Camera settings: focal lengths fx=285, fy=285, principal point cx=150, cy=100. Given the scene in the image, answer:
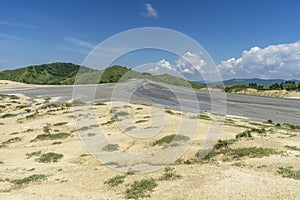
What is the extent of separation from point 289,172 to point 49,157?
59.2 ft

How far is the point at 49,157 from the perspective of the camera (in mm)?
23812

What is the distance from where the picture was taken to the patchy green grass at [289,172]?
1455 cm

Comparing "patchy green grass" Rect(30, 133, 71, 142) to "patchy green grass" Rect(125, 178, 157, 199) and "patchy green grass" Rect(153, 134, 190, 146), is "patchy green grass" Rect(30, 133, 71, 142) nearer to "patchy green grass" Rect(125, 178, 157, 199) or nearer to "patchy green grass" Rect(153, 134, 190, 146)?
"patchy green grass" Rect(153, 134, 190, 146)

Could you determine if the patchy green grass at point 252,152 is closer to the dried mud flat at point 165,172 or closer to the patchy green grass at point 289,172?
the dried mud flat at point 165,172

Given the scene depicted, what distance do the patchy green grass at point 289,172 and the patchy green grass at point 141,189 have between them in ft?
22.4

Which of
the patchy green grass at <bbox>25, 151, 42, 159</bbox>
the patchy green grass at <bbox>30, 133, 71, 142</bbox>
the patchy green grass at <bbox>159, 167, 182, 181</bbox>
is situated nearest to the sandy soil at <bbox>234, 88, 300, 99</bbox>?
the patchy green grass at <bbox>30, 133, 71, 142</bbox>

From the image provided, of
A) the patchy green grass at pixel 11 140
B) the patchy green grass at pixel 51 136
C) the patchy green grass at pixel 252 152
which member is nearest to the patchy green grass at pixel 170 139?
the patchy green grass at pixel 252 152

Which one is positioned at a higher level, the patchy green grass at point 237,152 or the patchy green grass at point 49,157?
the patchy green grass at point 237,152

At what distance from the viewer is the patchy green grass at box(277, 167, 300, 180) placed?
1455cm

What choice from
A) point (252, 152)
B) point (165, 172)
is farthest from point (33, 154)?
point (252, 152)

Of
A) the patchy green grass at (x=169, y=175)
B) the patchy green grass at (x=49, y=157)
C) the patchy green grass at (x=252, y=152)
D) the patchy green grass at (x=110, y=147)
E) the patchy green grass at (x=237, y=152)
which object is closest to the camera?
the patchy green grass at (x=169, y=175)

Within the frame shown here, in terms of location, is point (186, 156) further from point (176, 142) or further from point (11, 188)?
point (11, 188)

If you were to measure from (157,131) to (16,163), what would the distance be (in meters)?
13.8

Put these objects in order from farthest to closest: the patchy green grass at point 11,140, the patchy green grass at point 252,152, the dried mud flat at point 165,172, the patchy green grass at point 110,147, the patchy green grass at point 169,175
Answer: the patchy green grass at point 11,140
the patchy green grass at point 110,147
the patchy green grass at point 252,152
the patchy green grass at point 169,175
the dried mud flat at point 165,172
